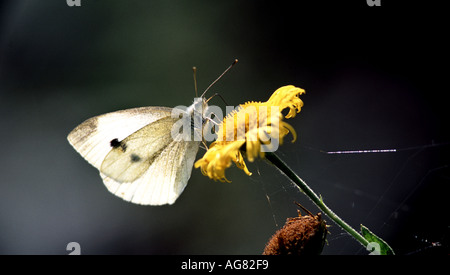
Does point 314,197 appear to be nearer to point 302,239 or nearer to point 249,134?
point 302,239

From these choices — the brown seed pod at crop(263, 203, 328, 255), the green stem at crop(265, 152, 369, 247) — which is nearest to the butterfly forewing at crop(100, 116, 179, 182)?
the green stem at crop(265, 152, 369, 247)

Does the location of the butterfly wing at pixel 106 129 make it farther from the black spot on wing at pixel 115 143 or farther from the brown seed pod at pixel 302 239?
the brown seed pod at pixel 302 239

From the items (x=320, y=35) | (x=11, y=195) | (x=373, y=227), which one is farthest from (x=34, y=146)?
(x=373, y=227)

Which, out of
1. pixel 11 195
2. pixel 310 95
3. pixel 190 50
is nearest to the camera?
pixel 310 95

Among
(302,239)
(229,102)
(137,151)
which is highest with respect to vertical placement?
(229,102)

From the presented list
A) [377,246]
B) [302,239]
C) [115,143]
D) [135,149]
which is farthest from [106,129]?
[377,246]
